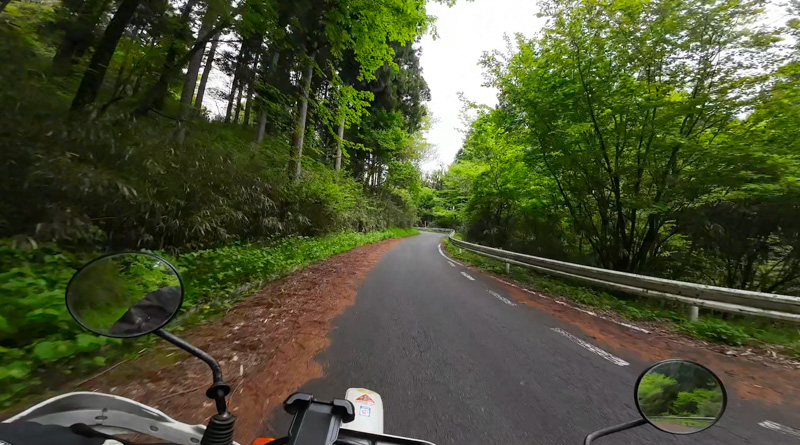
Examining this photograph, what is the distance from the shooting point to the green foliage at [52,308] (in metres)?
2.50

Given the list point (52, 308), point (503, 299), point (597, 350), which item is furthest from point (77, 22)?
point (597, 350)

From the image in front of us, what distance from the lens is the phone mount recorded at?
1.30 m

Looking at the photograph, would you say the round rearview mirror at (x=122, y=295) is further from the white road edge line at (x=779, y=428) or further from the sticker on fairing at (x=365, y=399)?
the white road edge line at (x=779, y=428)

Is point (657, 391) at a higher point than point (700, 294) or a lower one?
lower

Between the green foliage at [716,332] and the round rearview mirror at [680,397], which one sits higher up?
the round rearview mirror at [680,397]

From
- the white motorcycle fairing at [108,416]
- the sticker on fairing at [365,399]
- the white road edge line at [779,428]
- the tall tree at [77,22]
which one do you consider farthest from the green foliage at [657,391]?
the tall tree at [77,22]

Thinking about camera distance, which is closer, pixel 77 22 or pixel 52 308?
pixel 52 308

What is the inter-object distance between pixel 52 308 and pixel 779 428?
6.39 metres

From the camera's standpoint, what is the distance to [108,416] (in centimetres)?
139

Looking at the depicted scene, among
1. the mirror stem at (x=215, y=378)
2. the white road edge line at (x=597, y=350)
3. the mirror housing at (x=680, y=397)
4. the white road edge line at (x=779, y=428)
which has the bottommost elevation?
the white road edge line at (x=597, y=350)

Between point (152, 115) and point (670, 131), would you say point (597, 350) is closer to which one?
point (670, 131)

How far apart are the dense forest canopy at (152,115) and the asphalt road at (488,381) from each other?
→ 156 inches

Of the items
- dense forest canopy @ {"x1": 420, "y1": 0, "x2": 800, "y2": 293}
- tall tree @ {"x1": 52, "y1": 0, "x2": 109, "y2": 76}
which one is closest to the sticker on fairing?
tall tree @ {"x1": 52, "y1": 0, "x2": 109, "y2": 76}

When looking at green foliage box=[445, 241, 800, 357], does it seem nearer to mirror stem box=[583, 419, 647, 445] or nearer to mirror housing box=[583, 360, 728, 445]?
mirror housing box=[583, 360, 728, 445]
